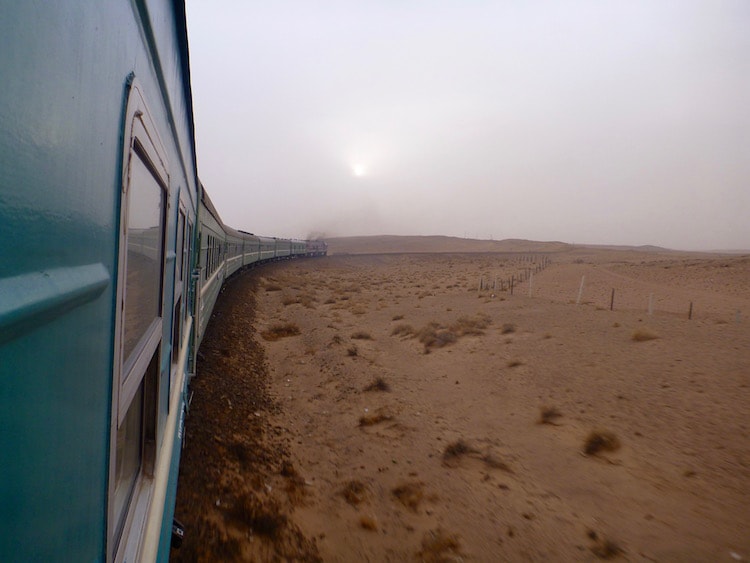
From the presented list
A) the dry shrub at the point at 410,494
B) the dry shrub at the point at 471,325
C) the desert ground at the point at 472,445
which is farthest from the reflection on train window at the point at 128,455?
the dry shrub at the point at 471,325

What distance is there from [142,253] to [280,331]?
11.5 m

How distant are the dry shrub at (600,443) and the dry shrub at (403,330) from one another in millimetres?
7477

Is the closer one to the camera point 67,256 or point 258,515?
point 67,256

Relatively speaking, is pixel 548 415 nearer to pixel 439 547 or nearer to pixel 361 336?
pixel 439 547

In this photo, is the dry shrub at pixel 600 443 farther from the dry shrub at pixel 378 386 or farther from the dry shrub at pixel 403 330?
the dry shrub at pixel 403 330

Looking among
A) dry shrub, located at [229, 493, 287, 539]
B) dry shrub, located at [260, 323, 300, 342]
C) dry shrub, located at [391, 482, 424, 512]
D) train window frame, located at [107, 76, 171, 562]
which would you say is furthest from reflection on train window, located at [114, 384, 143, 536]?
dry shrub, located at [260, 323, 300, 342]

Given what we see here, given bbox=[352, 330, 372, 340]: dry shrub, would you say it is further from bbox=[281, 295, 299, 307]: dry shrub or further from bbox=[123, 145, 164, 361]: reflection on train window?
bbox=[123, 145, 164, 361]: reflection on train window

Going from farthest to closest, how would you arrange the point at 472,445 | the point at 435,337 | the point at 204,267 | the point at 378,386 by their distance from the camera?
1. the point at 435,337
2. the point at 378,386
3. the point at 204,267
4. the point at 472,445

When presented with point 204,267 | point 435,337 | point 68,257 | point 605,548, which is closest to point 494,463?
point 605,548

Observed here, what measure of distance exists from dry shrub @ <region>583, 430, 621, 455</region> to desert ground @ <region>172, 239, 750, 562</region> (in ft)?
0.09

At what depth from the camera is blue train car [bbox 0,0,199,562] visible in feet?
1.84

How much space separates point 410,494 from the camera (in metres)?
5.05

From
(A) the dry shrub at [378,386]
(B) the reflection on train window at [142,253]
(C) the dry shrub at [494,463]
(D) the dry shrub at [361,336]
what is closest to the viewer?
(B) the reflection on train window at [142,253]

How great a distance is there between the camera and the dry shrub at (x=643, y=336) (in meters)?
10.9
